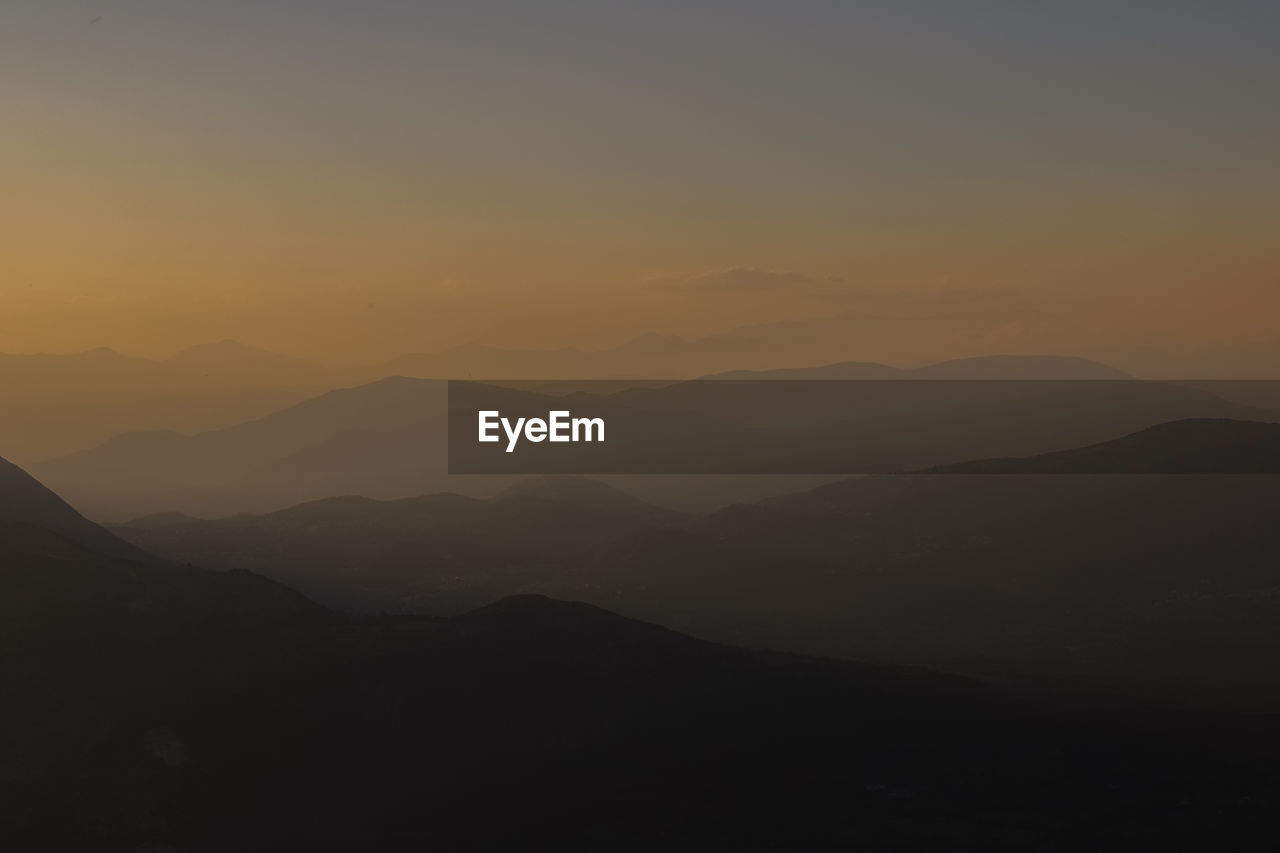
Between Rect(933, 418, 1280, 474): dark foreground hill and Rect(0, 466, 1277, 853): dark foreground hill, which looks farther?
Rect(933, 418, 1280, 474): dark foreground hill

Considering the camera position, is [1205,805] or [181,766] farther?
[181,766]

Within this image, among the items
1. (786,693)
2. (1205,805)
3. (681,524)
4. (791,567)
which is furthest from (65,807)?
(681,524)

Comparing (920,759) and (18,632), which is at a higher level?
(18,632)

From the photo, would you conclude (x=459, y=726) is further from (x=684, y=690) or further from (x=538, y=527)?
(x=538, y=527)

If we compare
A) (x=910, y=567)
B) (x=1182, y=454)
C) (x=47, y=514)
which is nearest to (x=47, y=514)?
(x=47, y=514)

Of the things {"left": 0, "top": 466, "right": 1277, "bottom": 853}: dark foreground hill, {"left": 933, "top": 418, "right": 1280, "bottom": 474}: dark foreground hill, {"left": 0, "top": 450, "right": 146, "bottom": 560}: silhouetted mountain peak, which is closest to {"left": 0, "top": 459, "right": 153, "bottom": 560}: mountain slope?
{"left": 0, "top": 450, "right": 146, "bottom": 560}: silhouetted mountain peak

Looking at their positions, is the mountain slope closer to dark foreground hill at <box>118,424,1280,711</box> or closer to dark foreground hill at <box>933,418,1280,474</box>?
dark foreground hill at <box>118,424,1280,711</box>

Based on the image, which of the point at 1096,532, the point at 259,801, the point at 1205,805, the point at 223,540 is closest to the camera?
the point at 1205,805

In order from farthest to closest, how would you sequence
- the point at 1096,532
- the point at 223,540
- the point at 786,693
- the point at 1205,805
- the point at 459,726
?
the point at 223,540, the point at 1096,532, the point at 786,693, the point at 459,726, the point at 1205,805
